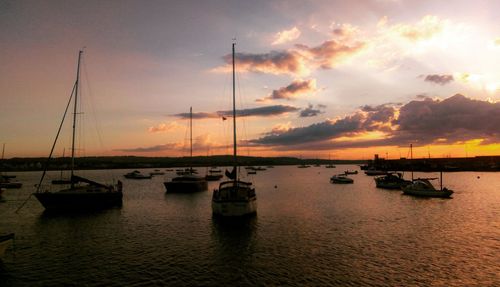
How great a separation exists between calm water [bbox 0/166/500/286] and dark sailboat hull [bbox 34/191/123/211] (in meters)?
1.91

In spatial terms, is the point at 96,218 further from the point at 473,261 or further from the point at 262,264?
the point at 473,261

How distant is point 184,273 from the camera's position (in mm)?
20391

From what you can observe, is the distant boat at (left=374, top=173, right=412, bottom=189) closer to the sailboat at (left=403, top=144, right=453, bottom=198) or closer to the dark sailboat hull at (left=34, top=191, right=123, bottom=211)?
the sailboat at (left=403, top=144, right=453, bottom=198)

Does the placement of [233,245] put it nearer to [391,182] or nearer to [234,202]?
[234,202]

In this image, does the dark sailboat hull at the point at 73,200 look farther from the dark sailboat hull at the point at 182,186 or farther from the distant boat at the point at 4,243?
the dark sailboat hull at the point at 182,186

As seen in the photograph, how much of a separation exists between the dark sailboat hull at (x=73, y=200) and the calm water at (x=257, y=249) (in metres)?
1.91

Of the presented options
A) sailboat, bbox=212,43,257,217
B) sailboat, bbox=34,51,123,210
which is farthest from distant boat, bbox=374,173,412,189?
sailboat, bbox=34,51,123,210

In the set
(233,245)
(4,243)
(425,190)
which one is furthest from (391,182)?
(4,243)

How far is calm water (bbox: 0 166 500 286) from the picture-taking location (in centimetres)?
1961

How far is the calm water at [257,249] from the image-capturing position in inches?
772

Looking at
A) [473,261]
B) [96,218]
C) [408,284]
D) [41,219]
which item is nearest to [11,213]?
[41,219]

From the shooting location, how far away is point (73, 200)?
148 feet

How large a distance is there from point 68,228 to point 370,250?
29.6 meters

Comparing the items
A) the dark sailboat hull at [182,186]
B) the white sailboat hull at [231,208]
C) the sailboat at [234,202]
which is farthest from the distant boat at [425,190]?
the dark sailboat hull at [182,186]
